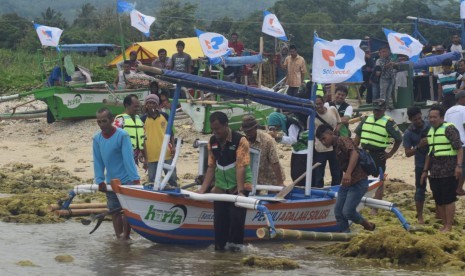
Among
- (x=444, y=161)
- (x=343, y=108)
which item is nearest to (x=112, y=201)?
(x=444, y=161)

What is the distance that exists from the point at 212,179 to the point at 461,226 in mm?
3607

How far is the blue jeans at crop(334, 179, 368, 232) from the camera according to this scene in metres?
11.6

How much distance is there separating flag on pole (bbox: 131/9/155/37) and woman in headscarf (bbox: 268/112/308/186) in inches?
433

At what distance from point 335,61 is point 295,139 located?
1.22 m

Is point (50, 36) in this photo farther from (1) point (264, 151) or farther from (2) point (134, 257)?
(2) point (134, 257)

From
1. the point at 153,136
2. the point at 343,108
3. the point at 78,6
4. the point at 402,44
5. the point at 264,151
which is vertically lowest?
the point at 264,151

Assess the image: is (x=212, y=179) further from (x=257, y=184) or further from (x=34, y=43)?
(x=34, y=43)

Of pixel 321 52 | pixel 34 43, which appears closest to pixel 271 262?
pixel 321 52

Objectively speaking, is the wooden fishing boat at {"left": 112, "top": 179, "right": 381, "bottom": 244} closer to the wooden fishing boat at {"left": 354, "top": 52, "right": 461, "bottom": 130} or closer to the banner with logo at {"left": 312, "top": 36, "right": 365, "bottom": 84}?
the banner with logo at {"left": 312, "top": 36, "right": 365, "bottom": 84}

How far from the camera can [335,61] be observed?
42.0ft

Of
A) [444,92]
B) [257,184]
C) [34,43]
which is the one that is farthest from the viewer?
[34,43]

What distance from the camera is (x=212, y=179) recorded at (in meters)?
11.3

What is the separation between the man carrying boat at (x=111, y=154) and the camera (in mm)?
11258

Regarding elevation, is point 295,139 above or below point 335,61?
below
